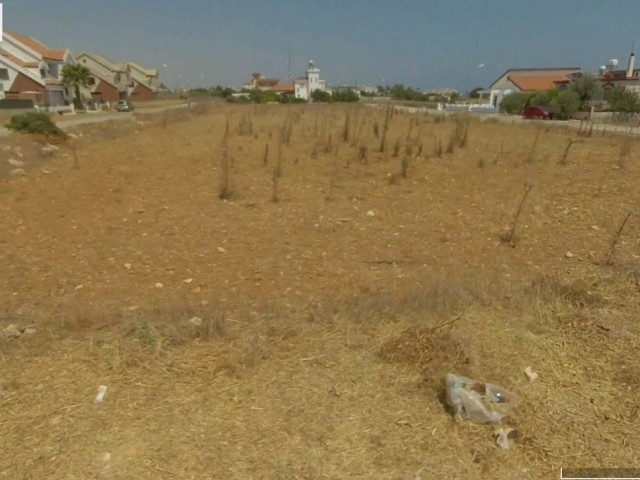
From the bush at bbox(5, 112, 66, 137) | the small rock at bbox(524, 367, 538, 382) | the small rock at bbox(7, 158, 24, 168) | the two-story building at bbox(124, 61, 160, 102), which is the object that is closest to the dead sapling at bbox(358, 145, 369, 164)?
the small rock at bbox(524, 367, 538, 382)

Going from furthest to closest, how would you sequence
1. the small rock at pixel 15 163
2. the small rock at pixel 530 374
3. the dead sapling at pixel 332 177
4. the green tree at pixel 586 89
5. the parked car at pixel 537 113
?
the green tree at pixel 586 89 < the parked car at pixel 537 113 < the small rock at pixel 15 163 < the dead sapling at pixel 332 177 < the small rock at pixel 530 374

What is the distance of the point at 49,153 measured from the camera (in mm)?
10805

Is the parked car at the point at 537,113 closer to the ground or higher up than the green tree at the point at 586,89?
closer to the ground

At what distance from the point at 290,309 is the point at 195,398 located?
133 centimetres

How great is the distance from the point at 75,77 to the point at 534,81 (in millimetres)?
56391

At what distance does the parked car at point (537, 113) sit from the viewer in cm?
2873

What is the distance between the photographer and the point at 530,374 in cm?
244

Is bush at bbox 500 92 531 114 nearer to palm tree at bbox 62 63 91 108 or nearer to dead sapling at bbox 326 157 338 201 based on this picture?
dead sapling at bbox 326 157 338 201

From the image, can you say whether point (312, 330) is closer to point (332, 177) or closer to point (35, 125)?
point (332, 177)

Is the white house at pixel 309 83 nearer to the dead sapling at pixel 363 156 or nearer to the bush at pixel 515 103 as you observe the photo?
the bush at pixel 515 103

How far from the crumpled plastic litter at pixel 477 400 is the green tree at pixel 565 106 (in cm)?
3152

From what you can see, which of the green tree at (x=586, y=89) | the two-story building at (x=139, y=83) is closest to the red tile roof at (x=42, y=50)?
the two-story building at (x=139, y=83)

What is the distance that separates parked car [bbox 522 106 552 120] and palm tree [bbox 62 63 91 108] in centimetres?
4156

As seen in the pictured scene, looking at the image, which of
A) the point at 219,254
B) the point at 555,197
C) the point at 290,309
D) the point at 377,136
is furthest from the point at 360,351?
the point at 377,136
